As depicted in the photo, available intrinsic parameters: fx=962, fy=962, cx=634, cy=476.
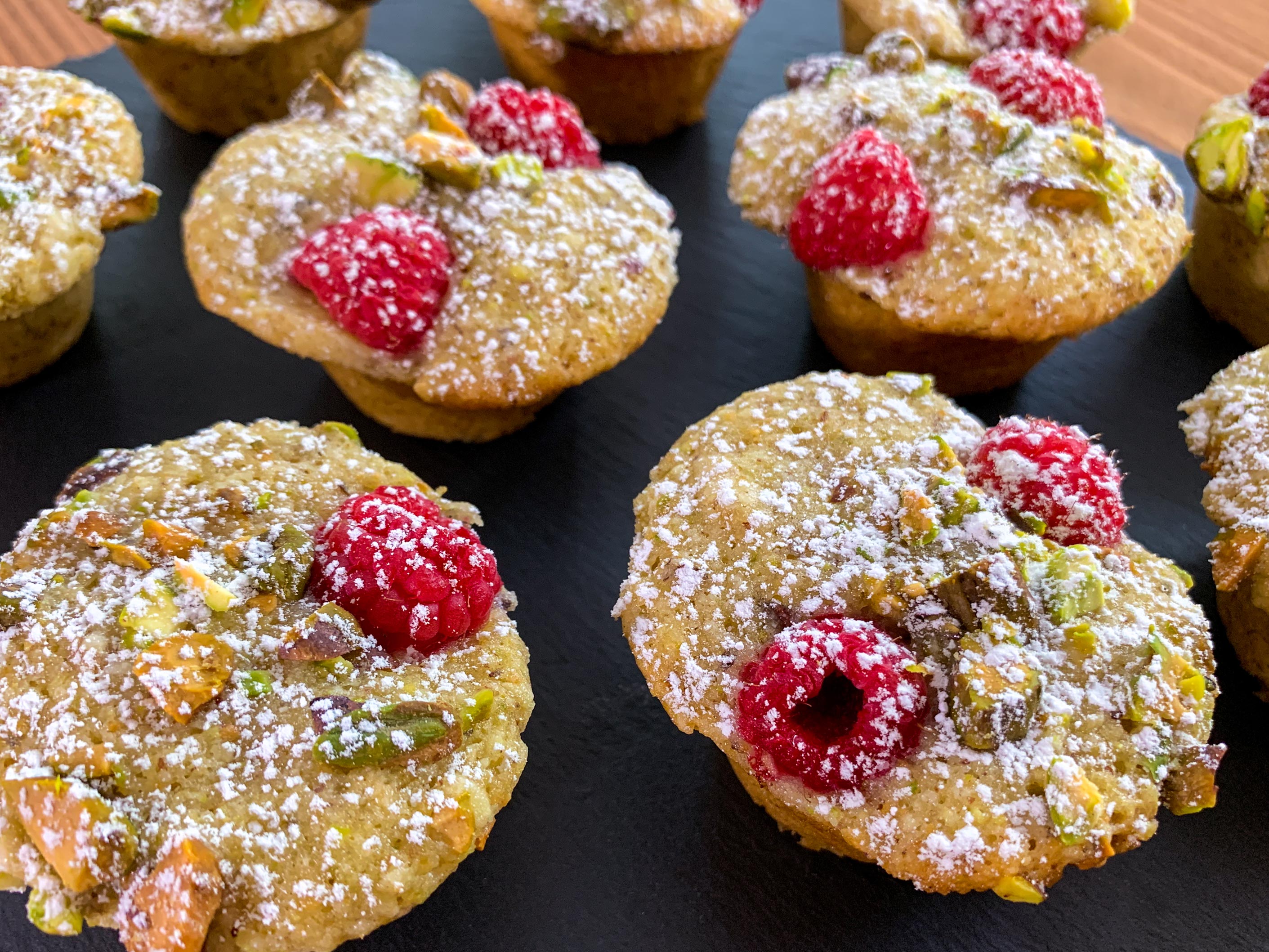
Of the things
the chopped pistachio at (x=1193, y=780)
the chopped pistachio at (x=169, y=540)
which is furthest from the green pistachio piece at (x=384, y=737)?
the chopped pistachio at (x=1193, y=780)

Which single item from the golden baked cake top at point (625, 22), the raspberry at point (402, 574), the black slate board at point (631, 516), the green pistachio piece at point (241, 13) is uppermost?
the golden baked cake top at point (625, 22)

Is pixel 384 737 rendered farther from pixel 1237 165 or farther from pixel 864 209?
pixel 1237 165

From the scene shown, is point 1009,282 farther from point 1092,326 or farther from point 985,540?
point 985,540

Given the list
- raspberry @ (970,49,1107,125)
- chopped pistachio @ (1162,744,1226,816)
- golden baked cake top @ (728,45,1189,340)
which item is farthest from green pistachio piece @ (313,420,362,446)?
raspberry @ (970,49,1107,125)

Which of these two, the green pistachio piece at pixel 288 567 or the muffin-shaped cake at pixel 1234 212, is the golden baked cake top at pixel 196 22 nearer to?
the green pistachio piece at pixel 288 567

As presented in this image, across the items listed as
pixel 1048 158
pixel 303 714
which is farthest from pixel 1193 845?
pixel 303 714

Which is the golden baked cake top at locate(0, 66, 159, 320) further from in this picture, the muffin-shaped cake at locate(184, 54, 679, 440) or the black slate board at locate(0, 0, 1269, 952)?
the black slate board at locate(0, 0, 1269, 952)
